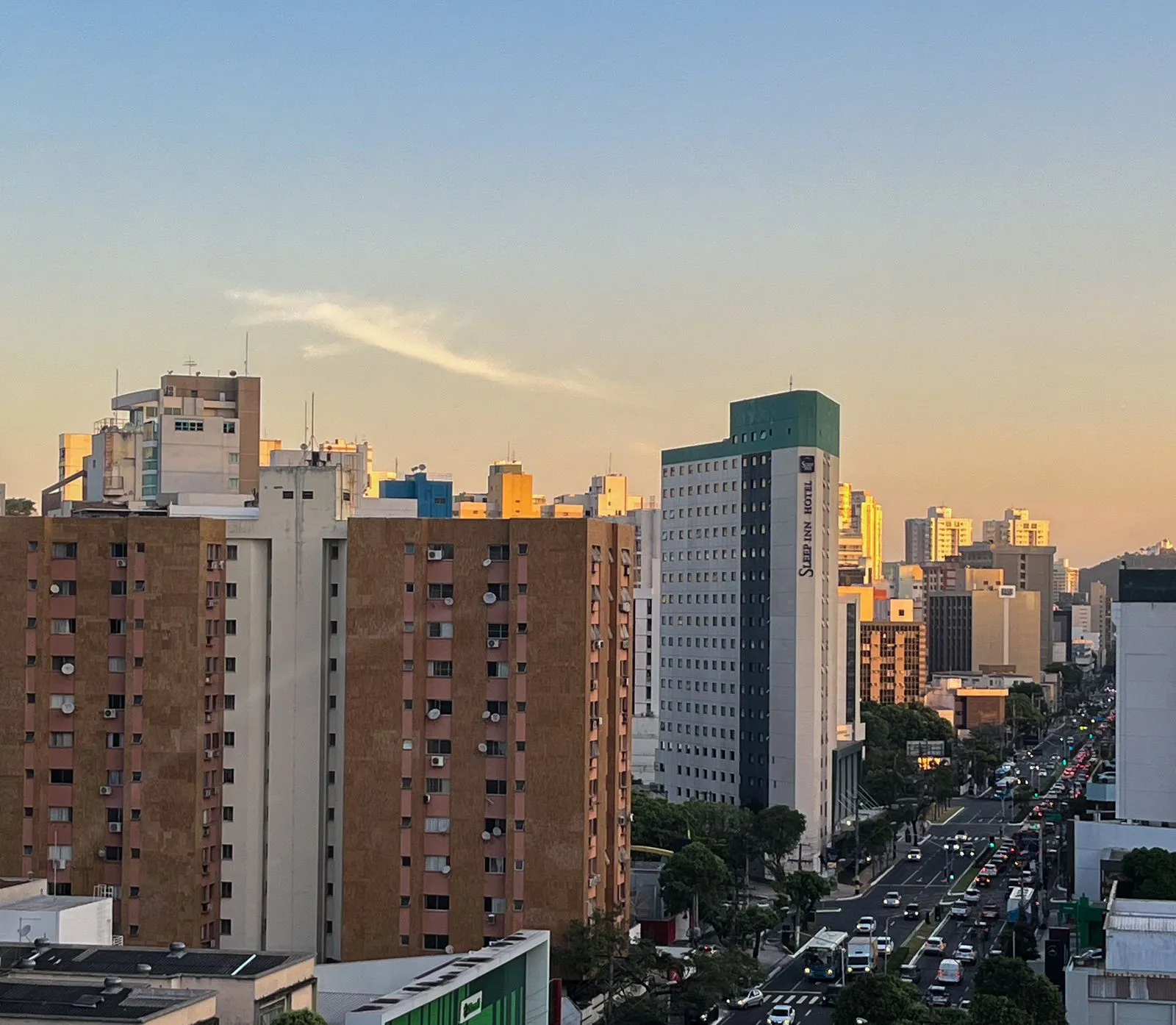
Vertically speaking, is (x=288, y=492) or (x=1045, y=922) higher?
(x=288, y=492)

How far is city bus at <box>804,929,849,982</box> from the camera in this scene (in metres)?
65.7


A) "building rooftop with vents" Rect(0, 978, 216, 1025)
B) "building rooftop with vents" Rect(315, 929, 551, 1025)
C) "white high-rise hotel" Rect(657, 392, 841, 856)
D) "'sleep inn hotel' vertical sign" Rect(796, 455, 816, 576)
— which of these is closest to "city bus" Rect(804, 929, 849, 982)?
"building rooftop with vents" Rect(315, 929, 551, 1025)

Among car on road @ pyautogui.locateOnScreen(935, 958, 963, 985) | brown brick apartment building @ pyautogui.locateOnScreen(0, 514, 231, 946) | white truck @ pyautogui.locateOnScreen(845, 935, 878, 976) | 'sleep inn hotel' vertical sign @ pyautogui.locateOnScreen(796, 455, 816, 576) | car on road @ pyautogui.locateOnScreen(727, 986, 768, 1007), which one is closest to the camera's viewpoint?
brown brick apartment building @ pyautogui.locateOnScreen(0, 514, 231, 946)

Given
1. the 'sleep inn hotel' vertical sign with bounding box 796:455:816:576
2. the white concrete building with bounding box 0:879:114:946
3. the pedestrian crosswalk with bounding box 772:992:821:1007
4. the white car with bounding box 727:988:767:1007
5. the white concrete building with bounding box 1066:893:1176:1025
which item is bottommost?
the pedestrian crosswalk with bounding box 772:992:821:1007

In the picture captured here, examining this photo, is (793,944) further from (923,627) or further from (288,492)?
(923,627)

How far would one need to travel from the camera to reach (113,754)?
184ft

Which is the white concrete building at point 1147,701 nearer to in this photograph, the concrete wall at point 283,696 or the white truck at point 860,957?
the white truck at point 860,957

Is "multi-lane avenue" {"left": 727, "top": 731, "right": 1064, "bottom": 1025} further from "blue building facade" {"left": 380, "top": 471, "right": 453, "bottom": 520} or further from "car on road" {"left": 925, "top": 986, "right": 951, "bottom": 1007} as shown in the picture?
"blue building facade" {"left": 380, "top": 471, "right": 453, "bottom": 520}

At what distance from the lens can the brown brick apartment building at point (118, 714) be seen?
5534 cm

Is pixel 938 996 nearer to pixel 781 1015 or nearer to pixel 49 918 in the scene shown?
Result: pixel 781 1015

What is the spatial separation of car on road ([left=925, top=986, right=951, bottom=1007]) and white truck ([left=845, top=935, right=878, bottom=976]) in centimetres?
268

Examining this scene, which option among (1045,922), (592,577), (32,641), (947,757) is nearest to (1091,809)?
(1045,922)

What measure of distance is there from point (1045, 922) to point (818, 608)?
989 inches

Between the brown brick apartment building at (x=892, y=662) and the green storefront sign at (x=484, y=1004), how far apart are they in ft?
433
